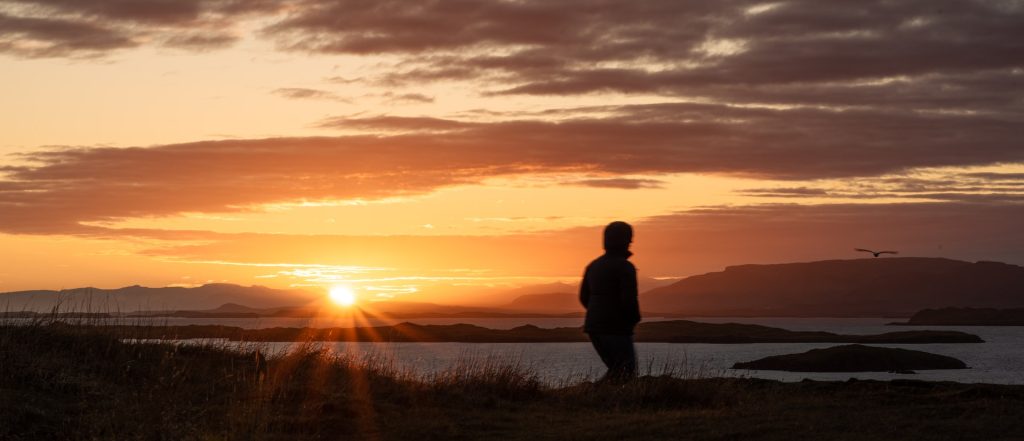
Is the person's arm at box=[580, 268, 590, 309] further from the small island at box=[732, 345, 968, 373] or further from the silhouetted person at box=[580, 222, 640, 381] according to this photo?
→ the small island at box=[732, 345, 968, 373]

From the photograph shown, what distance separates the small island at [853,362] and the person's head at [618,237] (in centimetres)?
6981

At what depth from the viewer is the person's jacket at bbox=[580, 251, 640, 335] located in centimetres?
1570

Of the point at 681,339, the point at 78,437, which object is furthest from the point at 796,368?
the point at 78,437

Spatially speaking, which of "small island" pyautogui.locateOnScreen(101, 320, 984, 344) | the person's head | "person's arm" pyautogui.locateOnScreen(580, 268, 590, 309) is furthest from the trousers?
"small island" pyautogui.locateOnScreen(101, 320, 984, 344)

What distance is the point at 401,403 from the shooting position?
15992mm

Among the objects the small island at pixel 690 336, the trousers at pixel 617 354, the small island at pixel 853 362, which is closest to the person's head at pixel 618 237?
the trousers at pixel 617 354

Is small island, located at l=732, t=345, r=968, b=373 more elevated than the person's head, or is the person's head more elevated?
the person's head

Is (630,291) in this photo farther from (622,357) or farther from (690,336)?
(690,336)

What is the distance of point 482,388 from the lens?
1717cm

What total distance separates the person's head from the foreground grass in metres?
2.13

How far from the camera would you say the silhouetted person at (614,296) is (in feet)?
51.6

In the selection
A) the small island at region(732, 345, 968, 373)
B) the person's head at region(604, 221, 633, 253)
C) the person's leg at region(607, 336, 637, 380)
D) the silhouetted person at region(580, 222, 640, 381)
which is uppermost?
the person's head at region(604, 221, 633, 253)

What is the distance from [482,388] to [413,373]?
2200 mm

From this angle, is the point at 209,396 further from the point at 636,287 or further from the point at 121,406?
the point at 636,287
